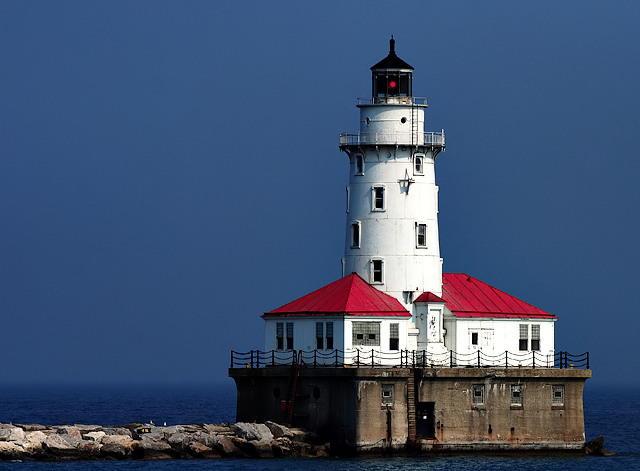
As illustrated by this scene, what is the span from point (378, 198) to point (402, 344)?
6.40 m

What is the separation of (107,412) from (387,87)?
159 feet

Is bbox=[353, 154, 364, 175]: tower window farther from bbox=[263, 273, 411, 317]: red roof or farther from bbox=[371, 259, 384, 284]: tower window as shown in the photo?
bbox=[263, 273, 411, 317]: red roof

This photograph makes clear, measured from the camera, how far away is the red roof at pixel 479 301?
63625mm

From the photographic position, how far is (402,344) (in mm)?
60938

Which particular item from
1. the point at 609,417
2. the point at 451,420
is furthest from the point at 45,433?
the point at 609,417

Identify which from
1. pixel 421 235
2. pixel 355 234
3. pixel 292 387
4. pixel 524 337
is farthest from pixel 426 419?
pixel 355 234

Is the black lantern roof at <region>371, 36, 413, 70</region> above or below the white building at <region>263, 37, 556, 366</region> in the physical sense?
above

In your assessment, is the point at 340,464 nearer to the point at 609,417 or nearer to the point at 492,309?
the point at 492,309

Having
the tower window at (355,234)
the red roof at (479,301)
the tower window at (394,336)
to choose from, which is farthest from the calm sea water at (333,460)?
the tower window at (355,234)

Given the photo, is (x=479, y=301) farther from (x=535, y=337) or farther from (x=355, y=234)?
(x=355, y=234)

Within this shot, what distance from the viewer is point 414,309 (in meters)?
62.8

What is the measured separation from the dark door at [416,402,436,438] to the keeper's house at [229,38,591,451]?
47 mm

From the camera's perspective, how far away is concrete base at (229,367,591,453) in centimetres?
5844

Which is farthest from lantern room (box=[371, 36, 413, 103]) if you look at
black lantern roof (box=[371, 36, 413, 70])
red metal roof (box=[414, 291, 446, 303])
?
red metal roof (box=[414, 291, 446, 303])
